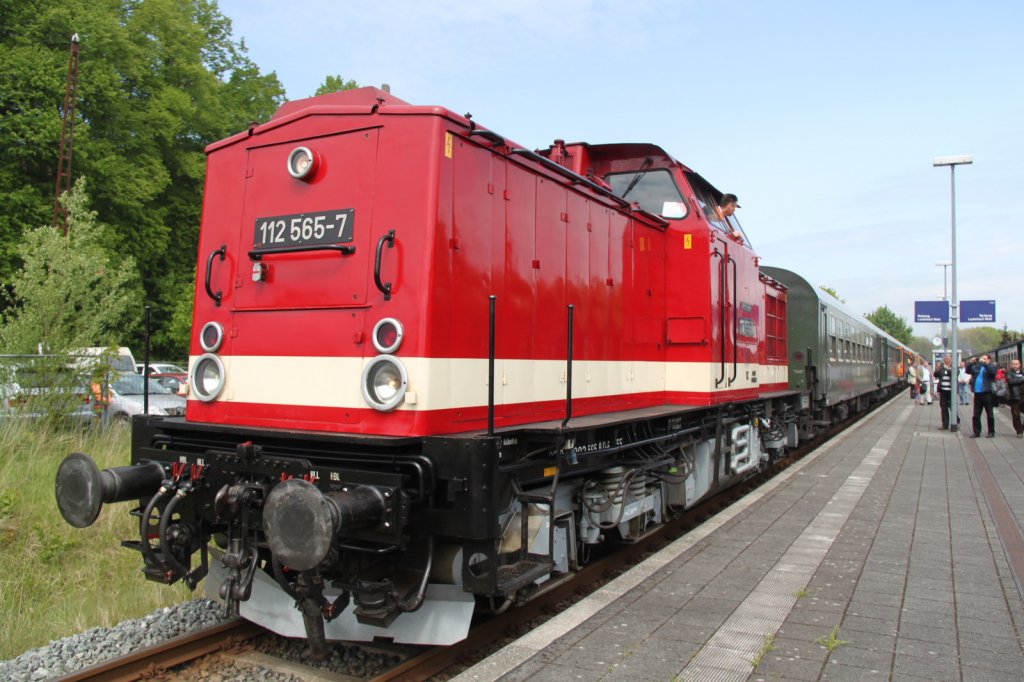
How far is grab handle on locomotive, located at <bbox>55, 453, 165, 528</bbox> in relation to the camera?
3.66 m

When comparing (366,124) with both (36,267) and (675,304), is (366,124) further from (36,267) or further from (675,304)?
(36,267)

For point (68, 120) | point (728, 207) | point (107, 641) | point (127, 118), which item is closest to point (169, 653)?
point (107, 641)

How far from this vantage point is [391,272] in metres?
3.82

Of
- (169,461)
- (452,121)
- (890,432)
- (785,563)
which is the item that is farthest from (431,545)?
(890,432)

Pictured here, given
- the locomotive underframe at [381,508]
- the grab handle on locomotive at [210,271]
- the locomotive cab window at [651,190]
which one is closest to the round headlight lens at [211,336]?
the grab handle on locomotive at [210,271]

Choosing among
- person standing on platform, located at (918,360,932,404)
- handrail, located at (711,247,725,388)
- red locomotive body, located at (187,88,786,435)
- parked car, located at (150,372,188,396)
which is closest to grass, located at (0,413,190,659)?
red locomotive body, located at (187,88,786,435)

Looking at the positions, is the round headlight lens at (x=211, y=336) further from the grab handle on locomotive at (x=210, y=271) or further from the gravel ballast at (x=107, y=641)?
the gravel ballast at (x=107, y=641)

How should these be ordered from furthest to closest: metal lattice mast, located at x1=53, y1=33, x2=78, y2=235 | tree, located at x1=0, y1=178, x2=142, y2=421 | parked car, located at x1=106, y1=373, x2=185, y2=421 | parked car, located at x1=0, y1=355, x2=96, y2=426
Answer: metal lattice mast, located at x1=53, y1=33, x2=78, y2=235 → parked car, located at x1=106, y1=373, x2=185, y2=421 → tree, located at x1=0, y1=178, x2=142, y2=421 → parked car, located at x1=0, y1=355, x2=96, y2=426

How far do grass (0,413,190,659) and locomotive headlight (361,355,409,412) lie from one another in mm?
2496

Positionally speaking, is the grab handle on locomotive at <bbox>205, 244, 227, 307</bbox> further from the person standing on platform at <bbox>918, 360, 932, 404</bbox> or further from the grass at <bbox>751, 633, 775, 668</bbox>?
the person standing on platform at <bbox>918, 360, 932, 404</bbox>

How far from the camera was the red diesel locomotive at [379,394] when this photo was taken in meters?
3.45

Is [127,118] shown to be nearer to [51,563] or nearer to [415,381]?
[51,563]

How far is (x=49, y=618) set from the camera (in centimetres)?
471

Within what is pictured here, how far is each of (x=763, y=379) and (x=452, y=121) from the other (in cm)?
679
